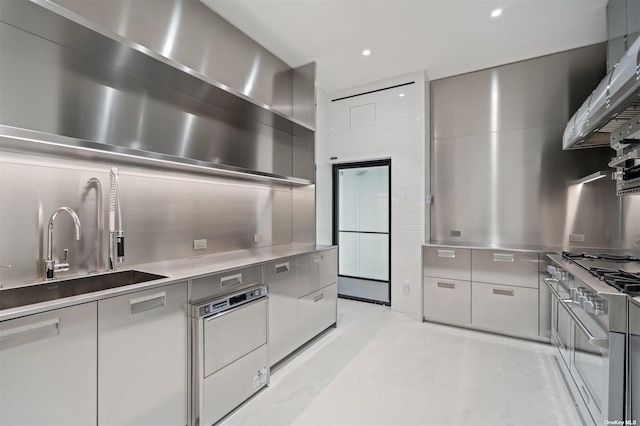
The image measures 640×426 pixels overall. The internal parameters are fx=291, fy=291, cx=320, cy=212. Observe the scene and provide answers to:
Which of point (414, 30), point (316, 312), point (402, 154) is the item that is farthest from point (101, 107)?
point (402, 154)

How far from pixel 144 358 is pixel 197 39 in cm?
242

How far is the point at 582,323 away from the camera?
183 cm

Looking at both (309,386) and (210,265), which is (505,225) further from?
(210,265)

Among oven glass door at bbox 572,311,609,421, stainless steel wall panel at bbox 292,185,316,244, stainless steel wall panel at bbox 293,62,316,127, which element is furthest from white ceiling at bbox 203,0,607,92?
oven glass door at bbox 572,311,609,421

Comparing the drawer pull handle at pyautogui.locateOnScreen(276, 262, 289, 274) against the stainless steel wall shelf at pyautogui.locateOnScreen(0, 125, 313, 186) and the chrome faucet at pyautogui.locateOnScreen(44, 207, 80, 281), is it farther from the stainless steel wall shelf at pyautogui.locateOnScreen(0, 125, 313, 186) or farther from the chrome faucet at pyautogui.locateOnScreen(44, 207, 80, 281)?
the chrome faucet at pyautogui.locateOnScreen(44, 207, 80, 281)

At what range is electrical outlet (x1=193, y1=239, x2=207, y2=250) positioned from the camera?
2558 millimetres

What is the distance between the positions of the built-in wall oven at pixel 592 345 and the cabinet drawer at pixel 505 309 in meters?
0.76

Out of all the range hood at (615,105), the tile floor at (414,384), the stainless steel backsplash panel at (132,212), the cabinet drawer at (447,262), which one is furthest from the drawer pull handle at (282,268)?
the range hood at (615,105)

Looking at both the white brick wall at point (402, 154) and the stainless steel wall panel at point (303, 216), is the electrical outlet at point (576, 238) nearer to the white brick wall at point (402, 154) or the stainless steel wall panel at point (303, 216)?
the white brick wall at point (402, 154)

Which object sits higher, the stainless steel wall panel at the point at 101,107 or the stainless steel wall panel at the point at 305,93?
the stainless steel wall panel at the point at 305,93

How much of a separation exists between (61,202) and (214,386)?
1.46 m

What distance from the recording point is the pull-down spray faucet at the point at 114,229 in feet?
6.16

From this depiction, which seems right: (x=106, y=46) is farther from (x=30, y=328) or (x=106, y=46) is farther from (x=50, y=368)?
(x=50, y=368)

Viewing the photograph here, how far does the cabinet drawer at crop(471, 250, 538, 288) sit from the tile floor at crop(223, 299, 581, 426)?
62 centimetres
